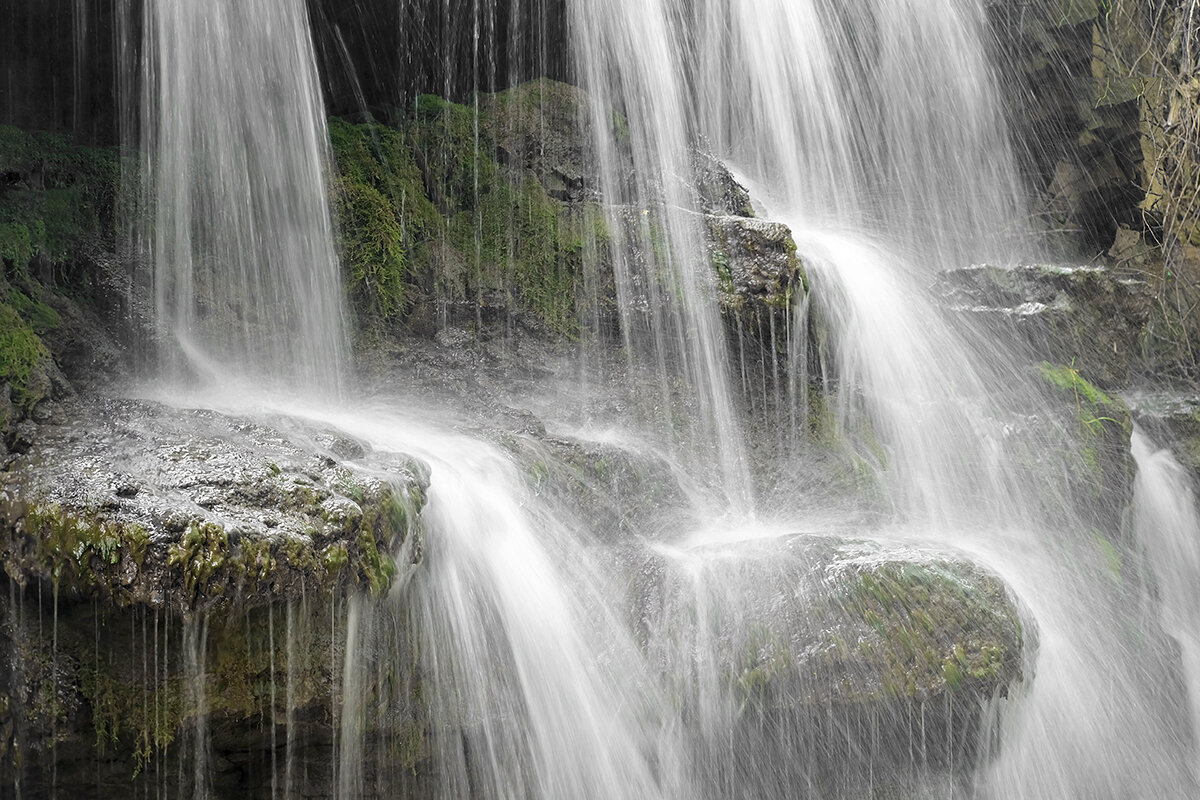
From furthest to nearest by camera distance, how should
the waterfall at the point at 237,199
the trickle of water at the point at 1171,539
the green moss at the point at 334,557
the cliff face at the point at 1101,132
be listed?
the cliff face at the point at 1101,132 < the trickle of water at the point at 1171,539 < the waterfall at the point at 237,199 < the green moss at the point at 334,557

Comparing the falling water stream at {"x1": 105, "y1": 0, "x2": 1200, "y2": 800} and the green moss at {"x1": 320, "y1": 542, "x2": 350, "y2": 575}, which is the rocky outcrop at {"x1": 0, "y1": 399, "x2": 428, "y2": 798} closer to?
the green moss at {"x1": 320, "y1": 542, "x2": 350, "y2": 575}

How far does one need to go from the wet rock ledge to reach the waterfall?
1.65m

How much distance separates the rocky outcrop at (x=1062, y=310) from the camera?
6816mm

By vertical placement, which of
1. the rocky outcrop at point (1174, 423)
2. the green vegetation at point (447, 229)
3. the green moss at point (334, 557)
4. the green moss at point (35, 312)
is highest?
the green vegetation at point (447, 229)

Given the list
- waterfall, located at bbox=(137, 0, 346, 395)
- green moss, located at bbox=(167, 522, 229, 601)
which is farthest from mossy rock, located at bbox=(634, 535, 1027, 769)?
waterfall, located at bbox=(137, 0, 346, 395)

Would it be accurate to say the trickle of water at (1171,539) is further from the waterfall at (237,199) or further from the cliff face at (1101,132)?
the waterfall at (237,199)

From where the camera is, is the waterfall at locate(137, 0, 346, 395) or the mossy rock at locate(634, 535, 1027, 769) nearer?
the mossy rock at locate(634, 535, 1027, 769)

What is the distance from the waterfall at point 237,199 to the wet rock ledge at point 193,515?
1.65m

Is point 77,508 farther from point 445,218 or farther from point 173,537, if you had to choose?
point 445,218

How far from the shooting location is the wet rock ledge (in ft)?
10.2

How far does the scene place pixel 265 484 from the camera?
141 inches

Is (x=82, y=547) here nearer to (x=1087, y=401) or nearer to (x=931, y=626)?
(x=931, y=626)

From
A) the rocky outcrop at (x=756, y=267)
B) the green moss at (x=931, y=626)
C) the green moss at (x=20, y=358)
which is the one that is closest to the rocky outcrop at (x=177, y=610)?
the green moss at (x=20, y=358)

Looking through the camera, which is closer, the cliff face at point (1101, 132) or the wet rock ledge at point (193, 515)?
the wet rock ledge at point (193, 515)
